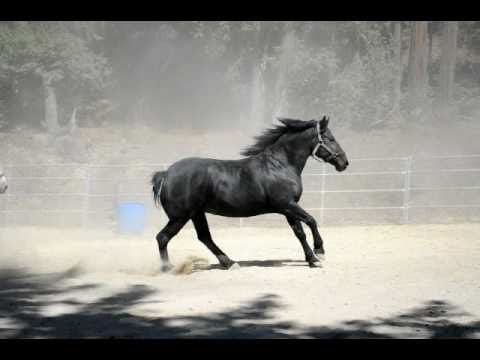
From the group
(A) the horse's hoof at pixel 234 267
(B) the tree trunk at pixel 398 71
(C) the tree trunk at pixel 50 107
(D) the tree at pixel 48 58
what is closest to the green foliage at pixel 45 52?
(D) the tree at pixel 48 58

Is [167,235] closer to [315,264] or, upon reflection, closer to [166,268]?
[166,268]

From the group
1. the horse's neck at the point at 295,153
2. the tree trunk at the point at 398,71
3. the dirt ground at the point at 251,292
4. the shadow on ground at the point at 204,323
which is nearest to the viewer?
the shadow on ground at the point at 204,323

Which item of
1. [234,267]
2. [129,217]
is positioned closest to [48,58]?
[129,217]

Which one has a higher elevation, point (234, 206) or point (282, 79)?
point (282, 79)

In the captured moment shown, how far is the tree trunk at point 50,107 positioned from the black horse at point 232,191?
16.9 metres

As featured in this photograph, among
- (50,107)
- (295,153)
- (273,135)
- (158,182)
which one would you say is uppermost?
(50,107)

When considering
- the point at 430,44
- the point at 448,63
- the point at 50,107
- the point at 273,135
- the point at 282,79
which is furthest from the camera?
the point at 430,44

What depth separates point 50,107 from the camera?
A: 75.0 feet

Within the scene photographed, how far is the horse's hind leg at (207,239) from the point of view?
22.8 ft

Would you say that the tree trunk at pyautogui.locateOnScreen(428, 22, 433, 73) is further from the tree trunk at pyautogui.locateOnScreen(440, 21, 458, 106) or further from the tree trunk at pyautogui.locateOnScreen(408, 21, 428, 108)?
the tree trunk at pyautogui.locateOnScreen(408, 21, 428, 108)

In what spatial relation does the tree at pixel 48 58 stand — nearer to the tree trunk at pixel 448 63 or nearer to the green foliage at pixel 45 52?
the green foliage at pixel 45 52

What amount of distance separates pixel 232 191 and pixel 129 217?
537 centimetres

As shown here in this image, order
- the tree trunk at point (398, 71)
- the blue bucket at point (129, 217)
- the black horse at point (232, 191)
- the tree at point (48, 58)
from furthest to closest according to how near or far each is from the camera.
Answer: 1. the tree trunk at point (398, 71)
2. the tree at point (48, 58)
3. the blue bucket at point (129, 217)
4. the black horse at point (232, 191)

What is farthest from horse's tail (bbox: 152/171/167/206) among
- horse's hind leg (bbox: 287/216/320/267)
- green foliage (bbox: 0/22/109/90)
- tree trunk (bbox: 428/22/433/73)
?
tree trunk (bbox: 428/22/433/73)
